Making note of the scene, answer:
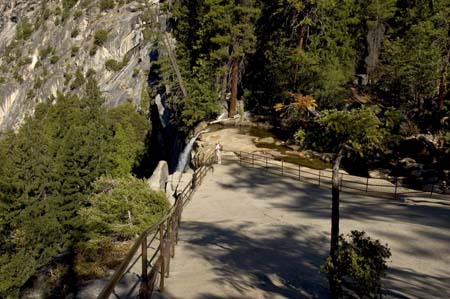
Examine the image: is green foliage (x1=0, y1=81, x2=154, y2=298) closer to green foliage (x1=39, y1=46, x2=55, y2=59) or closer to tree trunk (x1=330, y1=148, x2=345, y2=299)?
tree trunk (x1=330, y1=148, x2=345, y2=299)

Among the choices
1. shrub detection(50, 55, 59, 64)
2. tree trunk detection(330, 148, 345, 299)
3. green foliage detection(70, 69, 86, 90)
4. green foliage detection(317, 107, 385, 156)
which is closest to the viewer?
tree trunk detection(330, 148, 345, 299)

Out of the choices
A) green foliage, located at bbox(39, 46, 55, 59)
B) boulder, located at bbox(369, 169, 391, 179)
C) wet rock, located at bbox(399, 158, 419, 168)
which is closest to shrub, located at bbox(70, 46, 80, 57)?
green foliage, located at bbox(39, 46, 55, 59)

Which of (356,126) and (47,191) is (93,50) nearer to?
(47,191)

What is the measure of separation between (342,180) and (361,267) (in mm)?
12740

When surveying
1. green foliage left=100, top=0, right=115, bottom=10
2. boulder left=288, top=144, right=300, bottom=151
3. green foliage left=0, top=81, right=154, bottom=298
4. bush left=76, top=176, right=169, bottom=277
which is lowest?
green foliage left=0, top=81, right=154, bottom=298

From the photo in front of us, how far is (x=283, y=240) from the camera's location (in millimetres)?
10211

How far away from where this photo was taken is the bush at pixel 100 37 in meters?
69.5

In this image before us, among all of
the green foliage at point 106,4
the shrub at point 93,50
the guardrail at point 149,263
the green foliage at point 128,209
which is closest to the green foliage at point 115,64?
the shrub at point 93,50

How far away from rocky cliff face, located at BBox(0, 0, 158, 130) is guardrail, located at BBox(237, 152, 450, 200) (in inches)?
1496

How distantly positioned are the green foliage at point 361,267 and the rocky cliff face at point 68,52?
170 ft

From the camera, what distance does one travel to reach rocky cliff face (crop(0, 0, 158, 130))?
62.0 metres

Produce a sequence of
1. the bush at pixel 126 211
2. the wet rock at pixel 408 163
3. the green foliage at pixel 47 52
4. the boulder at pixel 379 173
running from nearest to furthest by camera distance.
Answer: the bush at pixel 126 211
the boulder at pixel 379 173
the wet rock at pixel 408 163
the green foliage at pixel 47 52

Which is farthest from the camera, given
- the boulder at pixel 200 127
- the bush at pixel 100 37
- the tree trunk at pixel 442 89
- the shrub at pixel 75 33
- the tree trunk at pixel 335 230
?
the shrub at pixel 75 33

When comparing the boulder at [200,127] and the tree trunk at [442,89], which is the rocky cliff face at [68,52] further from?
the tree trunk at [442,89]
